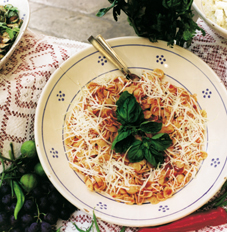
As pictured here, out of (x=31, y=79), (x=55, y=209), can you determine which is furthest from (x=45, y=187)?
(x=31, y=79)

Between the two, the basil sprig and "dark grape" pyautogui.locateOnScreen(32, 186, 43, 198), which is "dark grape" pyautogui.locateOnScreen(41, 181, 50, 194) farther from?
the basil sprig

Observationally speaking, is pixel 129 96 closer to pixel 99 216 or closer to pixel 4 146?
pixel 99 216

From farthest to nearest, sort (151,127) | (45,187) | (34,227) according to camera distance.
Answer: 1. (45,187)
2. (34,227)
3. (151,127)

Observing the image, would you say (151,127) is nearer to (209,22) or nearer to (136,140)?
(136,140)

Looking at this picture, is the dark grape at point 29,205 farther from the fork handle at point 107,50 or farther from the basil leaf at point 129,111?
the fork handle at point 107,50

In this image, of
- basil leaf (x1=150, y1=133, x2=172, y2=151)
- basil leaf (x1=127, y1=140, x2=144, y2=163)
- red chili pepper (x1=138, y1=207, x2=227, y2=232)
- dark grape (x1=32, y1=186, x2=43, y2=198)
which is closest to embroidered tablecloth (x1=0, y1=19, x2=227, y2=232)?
red chili pepper (x1=138, y1=207, x2=227, y2=232)
